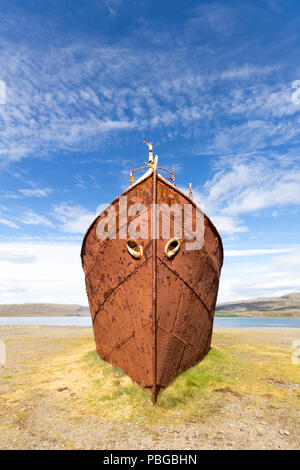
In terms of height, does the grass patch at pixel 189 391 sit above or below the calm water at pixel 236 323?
above

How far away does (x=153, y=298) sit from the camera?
243 inches

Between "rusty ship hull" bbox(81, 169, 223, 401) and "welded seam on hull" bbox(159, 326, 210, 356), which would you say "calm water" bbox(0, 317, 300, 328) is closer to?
"welded seam on hull" bbox(159, 326, 210, 356)

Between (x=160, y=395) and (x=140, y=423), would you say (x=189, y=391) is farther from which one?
(x=140, y=423)

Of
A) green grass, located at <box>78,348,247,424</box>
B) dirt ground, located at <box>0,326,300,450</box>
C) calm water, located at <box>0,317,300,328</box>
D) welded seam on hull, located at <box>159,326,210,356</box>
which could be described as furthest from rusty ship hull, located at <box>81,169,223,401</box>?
calm water, located at <box>0,317,300,328</box>

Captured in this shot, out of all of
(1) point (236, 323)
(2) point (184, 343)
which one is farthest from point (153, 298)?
(1) point (236, 323)

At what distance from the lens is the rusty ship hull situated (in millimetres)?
6246

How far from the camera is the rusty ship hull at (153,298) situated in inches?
246

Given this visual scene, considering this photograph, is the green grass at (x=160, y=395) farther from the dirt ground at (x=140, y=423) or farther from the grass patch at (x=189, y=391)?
the dirt ground at (x=140, y=423)

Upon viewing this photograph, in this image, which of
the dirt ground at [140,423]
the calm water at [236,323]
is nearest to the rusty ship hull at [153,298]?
the dirt ground at [140,423]

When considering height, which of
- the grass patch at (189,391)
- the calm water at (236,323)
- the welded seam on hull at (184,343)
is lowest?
the calm water at (236,323)

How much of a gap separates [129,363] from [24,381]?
389 cm

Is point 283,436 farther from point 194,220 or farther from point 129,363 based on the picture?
point 194,220
